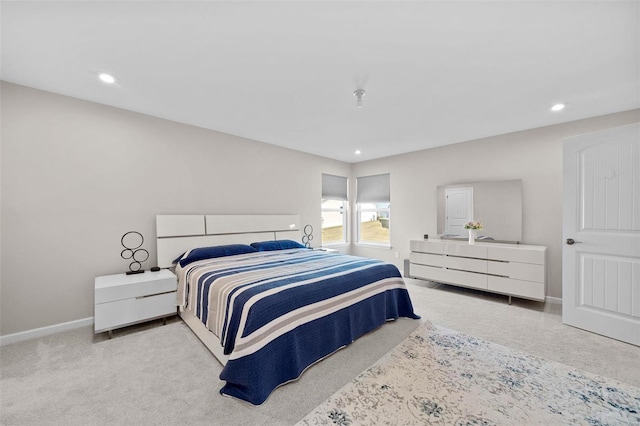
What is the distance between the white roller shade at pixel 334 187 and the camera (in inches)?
215

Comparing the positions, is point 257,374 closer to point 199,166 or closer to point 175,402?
point 175,402

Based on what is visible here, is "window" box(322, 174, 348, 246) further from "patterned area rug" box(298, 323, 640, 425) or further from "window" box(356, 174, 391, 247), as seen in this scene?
"patterned area rug" box(298, 323, 640, 425)

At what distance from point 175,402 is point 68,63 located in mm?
2797

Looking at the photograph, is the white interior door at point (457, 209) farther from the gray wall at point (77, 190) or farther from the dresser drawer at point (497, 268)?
the gray wall at point (77, 190)

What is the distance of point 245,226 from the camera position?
3992mm

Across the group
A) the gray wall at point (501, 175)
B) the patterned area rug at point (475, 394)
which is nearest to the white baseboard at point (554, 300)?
the gray wall at point (501, 175)

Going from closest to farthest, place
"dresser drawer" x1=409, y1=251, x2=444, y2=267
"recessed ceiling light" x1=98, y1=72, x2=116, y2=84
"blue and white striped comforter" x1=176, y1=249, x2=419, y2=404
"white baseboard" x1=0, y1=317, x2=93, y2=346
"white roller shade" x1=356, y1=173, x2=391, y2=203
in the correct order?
"blue and white striped comforter" x1=176, y1=249, x2=419, y2=404
"recessed ceiling light" x1=98, y1=72, x2=116, y2=84
"white baseboard" x1=0, y1=317, x2=93, y2=346
"dresser drawer" x1=409, y1=251, x2=444, y2=267
"white roller shade" x1=356, y1=173, x2=391, y2=203

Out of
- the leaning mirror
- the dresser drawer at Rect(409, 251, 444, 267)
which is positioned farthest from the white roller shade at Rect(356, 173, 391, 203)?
the dresser drawer at Rect(409, 251, 444, 267)

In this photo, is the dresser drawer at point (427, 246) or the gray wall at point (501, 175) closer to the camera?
the gray wall at point (501, 175)

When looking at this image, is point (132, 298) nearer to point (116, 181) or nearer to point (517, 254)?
point (116, 181)

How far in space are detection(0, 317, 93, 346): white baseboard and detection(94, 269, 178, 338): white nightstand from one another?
530mm

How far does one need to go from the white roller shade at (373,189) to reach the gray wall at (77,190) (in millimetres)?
3267

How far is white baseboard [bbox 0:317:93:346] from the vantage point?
94.4 inches

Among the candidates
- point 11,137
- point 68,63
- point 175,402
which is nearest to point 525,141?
point 175,402
